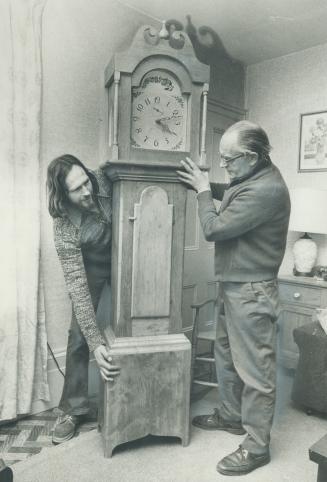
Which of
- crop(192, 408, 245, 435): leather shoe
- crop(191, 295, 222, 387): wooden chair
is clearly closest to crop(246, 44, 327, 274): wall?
crop(191, 295, 222, 387): wooden chair

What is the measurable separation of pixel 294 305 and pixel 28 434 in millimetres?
1941

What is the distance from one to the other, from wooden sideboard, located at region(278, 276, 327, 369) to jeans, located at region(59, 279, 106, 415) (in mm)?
1502

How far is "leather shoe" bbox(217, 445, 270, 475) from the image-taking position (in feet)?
5.80

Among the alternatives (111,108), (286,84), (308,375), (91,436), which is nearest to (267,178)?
(111,108)

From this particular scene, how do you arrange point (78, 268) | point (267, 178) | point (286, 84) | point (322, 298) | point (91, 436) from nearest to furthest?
1. point (267, 178)
2. point (78, 268)
3. point (91, 436)
4. point (322, 298)
5. point (286, 84)

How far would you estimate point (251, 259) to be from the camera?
179 cm

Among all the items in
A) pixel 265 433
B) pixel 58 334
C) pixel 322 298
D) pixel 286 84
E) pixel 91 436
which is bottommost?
pixel 91 436

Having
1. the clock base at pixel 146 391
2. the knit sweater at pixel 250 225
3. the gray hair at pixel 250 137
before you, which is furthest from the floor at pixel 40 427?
the gray hair at pixel 250 137

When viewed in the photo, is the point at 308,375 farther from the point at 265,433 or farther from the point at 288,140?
the point at 288,140

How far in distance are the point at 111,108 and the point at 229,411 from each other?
61.7 inches

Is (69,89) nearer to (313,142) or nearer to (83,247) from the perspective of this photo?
(83,247)

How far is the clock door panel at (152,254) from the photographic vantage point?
1808 mm

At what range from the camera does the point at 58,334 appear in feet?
7.96

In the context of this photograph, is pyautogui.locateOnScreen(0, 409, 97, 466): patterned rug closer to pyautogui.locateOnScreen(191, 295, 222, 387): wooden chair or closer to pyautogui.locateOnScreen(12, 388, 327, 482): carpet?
pyautogui.locateOnScreen(12, 388, 327, 482): carpet
